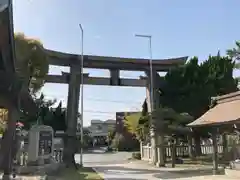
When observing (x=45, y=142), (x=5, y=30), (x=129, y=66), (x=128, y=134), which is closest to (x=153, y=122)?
(x=129, y=66)

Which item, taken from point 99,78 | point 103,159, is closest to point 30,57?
point 99,78

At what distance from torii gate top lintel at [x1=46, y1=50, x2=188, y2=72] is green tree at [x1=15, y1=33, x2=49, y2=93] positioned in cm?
305

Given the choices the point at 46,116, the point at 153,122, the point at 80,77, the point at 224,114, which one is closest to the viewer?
the point at 224,114

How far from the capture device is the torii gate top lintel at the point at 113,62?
2673cm

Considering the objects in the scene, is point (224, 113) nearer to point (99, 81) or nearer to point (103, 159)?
point (99, 81)

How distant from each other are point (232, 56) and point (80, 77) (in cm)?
1399

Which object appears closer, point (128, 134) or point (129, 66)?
point (129, 66)

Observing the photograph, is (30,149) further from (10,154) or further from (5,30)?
(5,30)

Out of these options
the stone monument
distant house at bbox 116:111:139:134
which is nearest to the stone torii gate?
the stone monument

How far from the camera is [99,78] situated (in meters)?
28.2

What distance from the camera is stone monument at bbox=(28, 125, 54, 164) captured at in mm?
18203

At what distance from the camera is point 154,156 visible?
85.7 ft

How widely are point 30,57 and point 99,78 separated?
768 cm

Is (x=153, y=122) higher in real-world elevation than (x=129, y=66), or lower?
lower
